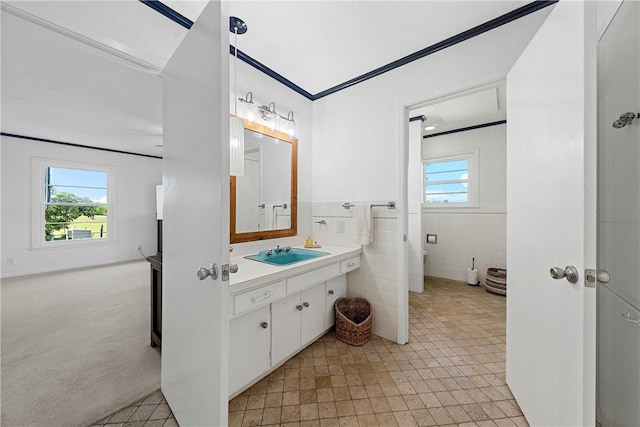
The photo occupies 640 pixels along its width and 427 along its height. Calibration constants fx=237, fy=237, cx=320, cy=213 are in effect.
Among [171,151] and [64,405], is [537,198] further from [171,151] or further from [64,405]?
[64,405]

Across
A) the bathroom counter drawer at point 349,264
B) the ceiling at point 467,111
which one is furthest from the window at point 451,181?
the bathroom counter drawer at point 349,264

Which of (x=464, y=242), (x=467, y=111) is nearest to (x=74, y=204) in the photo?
(x=467, y=111)

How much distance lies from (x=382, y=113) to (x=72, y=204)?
611cm

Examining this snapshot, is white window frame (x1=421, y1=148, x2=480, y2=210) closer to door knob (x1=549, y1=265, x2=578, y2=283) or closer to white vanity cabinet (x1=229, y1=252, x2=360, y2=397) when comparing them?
white vanity cabinet (x1=229, y1=252, x2=360, y2=397)

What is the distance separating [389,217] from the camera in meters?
2.16

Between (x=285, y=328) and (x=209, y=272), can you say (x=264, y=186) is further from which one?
(x=209, y=272)

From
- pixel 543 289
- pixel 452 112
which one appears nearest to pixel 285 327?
pixel 543 289

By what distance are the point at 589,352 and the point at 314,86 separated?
265 cm

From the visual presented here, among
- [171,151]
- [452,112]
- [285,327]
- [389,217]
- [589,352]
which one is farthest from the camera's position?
[452,112]

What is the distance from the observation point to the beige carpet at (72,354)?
1437mm

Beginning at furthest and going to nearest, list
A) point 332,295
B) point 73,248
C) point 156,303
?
point 73,248
point 332,295
point 156,303

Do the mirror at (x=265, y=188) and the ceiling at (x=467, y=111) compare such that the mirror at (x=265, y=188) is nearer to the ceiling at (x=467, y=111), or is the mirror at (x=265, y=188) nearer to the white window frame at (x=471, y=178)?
the ceiling at (x=467, y=111)

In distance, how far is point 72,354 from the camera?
1.93 meters

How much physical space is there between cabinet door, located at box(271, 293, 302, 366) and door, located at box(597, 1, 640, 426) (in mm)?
1677
